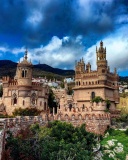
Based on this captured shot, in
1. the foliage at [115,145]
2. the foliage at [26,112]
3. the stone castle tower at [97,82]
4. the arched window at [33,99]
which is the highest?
the stone castle tower at [97,82]

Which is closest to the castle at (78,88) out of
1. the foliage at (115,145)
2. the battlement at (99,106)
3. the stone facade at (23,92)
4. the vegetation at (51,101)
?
the stone facade at (23,92)

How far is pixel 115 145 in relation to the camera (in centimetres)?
3366

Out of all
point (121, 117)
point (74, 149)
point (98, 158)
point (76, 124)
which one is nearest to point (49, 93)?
point (121, 117)

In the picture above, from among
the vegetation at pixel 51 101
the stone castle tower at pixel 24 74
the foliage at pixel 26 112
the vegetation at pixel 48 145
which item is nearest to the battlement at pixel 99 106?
the foliage at pixel 26 112

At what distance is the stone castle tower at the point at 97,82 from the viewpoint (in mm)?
54156

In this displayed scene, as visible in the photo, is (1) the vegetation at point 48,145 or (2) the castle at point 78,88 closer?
(1) the vegetation at point 48,145

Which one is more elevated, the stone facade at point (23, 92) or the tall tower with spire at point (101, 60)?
the tall tower with spire at point (101, 60)

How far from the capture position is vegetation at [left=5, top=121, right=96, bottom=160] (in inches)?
963

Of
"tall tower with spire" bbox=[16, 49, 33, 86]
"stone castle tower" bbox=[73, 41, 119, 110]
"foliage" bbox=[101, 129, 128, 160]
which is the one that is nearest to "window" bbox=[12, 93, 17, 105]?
"tall tower with spire" bbox=[16, 49, 33, 86]

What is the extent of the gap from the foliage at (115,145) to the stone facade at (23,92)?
68.2 ft

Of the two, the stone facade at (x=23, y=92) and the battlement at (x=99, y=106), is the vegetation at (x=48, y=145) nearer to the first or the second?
the battlement at (x=99, y=106)

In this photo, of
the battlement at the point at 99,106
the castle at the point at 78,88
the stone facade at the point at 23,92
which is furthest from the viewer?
the stone facade at the point at 23,92

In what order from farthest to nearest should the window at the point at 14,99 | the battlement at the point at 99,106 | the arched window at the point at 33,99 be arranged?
the window at the point at 14,99, the arched window at the point at 33,99, the battlement at the point at 99,106

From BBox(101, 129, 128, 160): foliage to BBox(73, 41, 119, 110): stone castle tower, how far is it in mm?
16487
